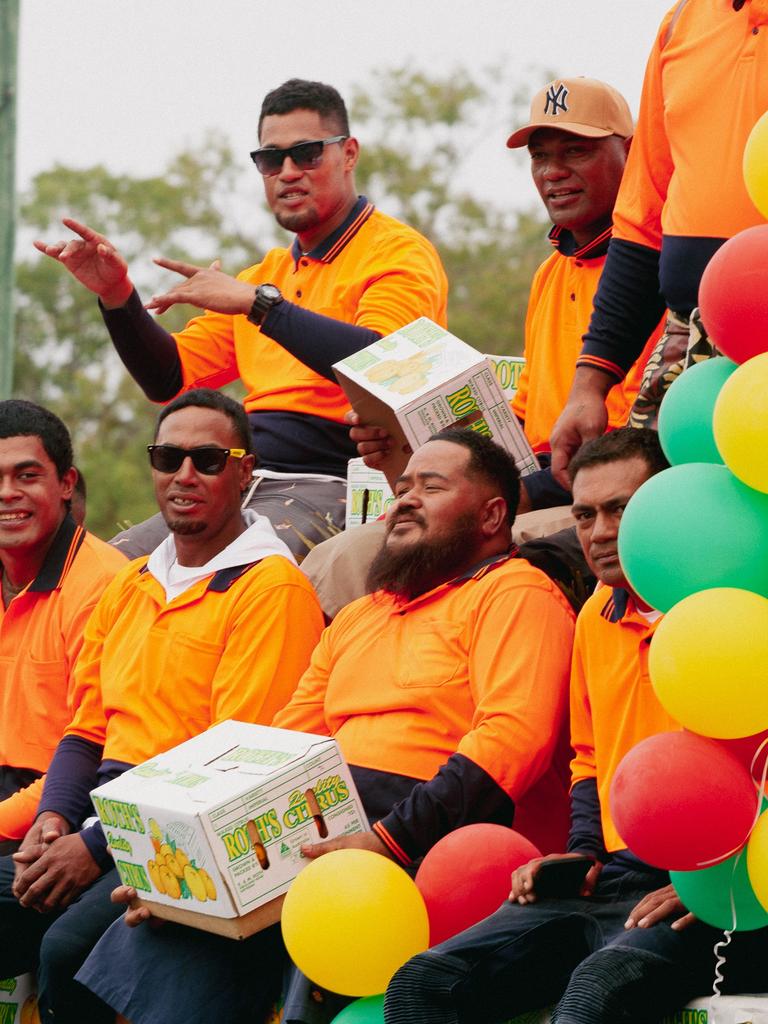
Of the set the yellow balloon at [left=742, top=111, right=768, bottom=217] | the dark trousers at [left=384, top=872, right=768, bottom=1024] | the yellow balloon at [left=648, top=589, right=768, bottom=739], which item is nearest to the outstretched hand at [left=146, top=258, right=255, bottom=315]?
the yellow balloon at [left=742, top=111, right=768, bottom=217]

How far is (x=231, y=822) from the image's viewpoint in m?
4.37

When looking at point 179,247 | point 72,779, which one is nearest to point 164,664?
point 72,779

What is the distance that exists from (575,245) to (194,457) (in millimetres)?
1582

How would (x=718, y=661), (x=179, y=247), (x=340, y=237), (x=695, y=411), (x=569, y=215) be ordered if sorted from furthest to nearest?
(x=179, y=247), (x=340, y=237), (x=569, y=215), (x=695, y=411), (x=718, y=661)

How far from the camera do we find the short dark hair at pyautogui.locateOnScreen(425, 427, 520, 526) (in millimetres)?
5418

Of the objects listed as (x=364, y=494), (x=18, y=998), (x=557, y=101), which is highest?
(x=557, y=101)

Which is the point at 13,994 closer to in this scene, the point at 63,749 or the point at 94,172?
the point at 63,749

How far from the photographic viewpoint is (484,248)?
28.1 m

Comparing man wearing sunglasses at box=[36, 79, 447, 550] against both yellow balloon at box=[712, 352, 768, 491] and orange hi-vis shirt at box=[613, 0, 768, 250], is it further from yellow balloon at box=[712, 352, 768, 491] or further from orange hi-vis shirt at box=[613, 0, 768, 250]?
yellow balloon at box=[712, 352, 768, 491]

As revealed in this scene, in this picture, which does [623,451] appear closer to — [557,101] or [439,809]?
[439,809]

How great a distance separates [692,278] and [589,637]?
102 centimetres

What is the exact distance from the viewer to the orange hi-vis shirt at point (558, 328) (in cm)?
623

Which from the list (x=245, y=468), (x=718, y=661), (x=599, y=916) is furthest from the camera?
(x=245, y=468)

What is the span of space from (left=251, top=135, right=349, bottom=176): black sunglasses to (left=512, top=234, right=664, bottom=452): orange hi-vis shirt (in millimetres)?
1052
